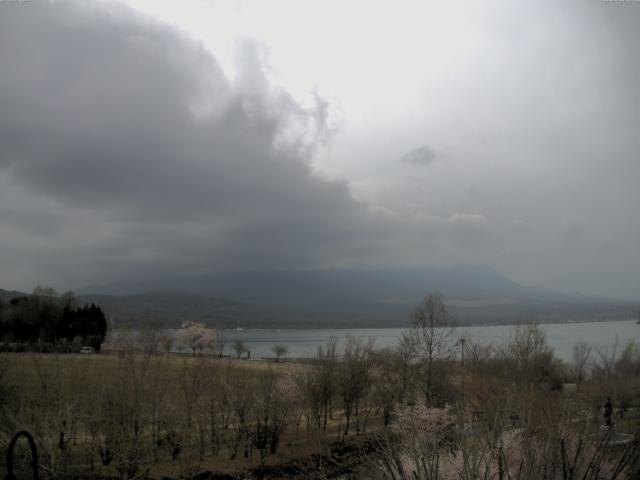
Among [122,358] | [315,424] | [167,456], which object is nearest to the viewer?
[167,456]

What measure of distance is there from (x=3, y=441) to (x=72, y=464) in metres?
3.63

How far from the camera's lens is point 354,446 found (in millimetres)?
39375

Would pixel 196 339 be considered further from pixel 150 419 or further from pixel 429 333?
pixel 150 419

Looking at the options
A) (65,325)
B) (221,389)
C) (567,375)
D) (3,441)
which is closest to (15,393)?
(3,441)

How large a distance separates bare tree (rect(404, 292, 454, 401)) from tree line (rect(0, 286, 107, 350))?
69.1m

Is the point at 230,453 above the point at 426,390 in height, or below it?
below

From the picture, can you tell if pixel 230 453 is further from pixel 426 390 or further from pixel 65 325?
pixel 65 325

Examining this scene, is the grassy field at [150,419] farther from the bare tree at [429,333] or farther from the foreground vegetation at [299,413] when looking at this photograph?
the bare tree at [429,333]

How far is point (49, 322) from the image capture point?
100688 mm

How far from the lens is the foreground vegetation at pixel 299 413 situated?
19281mm

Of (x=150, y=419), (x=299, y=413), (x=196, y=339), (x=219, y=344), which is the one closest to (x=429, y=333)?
(x=299, y=413)

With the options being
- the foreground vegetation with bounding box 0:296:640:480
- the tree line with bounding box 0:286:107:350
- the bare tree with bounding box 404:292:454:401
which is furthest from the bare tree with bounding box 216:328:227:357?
the bare tree with bounding box 404:292:454:401

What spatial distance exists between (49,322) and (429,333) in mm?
78840

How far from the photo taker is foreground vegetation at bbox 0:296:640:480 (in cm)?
1928
